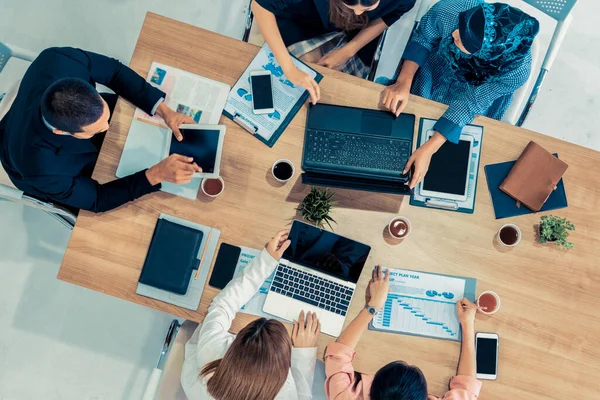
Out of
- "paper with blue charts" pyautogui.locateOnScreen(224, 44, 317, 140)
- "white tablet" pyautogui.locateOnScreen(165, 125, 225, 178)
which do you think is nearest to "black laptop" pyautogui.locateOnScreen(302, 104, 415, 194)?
"paper with blue charts" pyautogui.locateOnScreen(224, 44, 317, 140)

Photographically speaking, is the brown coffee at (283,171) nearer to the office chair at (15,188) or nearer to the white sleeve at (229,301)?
the white sleeve at (229,301)

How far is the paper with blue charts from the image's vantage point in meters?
1.76

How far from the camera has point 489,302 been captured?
172 cm

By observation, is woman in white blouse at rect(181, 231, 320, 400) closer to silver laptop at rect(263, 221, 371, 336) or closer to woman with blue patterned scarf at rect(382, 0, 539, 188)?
silver laptop at rect(263, 221, 371, 336)

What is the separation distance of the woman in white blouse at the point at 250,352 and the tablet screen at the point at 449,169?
58cm

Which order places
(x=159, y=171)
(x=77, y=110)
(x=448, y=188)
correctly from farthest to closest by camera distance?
(x=448, y=188) → (x=159, y=171) → (x=77, y=110)

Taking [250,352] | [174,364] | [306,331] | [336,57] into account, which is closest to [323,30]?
[336,57]

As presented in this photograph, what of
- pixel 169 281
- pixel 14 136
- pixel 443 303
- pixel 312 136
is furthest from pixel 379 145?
pixel 14 136

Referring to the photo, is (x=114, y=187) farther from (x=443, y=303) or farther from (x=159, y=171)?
(x=443, y=303)

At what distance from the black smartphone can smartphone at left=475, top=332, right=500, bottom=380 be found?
0.90m

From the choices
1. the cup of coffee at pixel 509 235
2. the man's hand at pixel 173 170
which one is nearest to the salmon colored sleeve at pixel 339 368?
the cup of coffee at pixel 509 235

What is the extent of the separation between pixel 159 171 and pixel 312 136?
1.80 ft

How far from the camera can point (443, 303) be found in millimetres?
1736

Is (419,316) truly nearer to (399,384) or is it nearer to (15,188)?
(399,384)
